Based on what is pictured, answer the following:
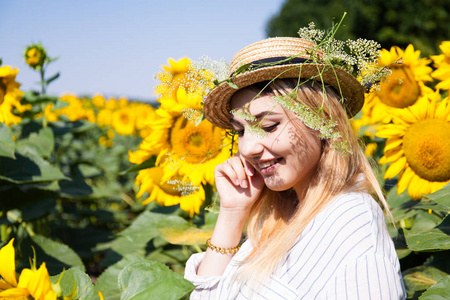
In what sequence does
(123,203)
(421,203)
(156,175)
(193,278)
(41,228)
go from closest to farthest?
(193,278), (421,203), (156,175), (41,228), (123,203)

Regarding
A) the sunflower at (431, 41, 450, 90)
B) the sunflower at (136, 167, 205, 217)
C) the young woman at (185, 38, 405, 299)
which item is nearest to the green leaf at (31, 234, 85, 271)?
the sunflower at (136, 167, 205, 217)

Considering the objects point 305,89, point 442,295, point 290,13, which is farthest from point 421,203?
point 290,13

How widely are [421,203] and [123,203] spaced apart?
3355 millimetres

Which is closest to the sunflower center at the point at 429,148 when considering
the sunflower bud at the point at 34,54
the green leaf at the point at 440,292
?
the green leaf at the point at 440,292

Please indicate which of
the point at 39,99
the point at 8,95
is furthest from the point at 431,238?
the point at 39,99

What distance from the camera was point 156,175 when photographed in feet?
7.23

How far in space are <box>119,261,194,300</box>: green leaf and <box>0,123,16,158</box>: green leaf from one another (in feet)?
3.72

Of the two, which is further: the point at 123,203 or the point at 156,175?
the point at 123,203

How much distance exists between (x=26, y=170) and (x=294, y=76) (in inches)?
61.4

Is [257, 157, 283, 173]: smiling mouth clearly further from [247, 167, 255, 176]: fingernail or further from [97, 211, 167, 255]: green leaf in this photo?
[97, 211, 167, 255]: green leaf

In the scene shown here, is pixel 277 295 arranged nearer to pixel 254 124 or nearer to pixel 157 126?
pixel 254 124

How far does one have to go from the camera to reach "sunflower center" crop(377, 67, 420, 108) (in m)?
2.24

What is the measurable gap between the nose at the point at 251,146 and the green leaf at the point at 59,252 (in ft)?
3.94

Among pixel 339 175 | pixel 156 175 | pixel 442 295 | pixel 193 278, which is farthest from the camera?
pixel 156 175
